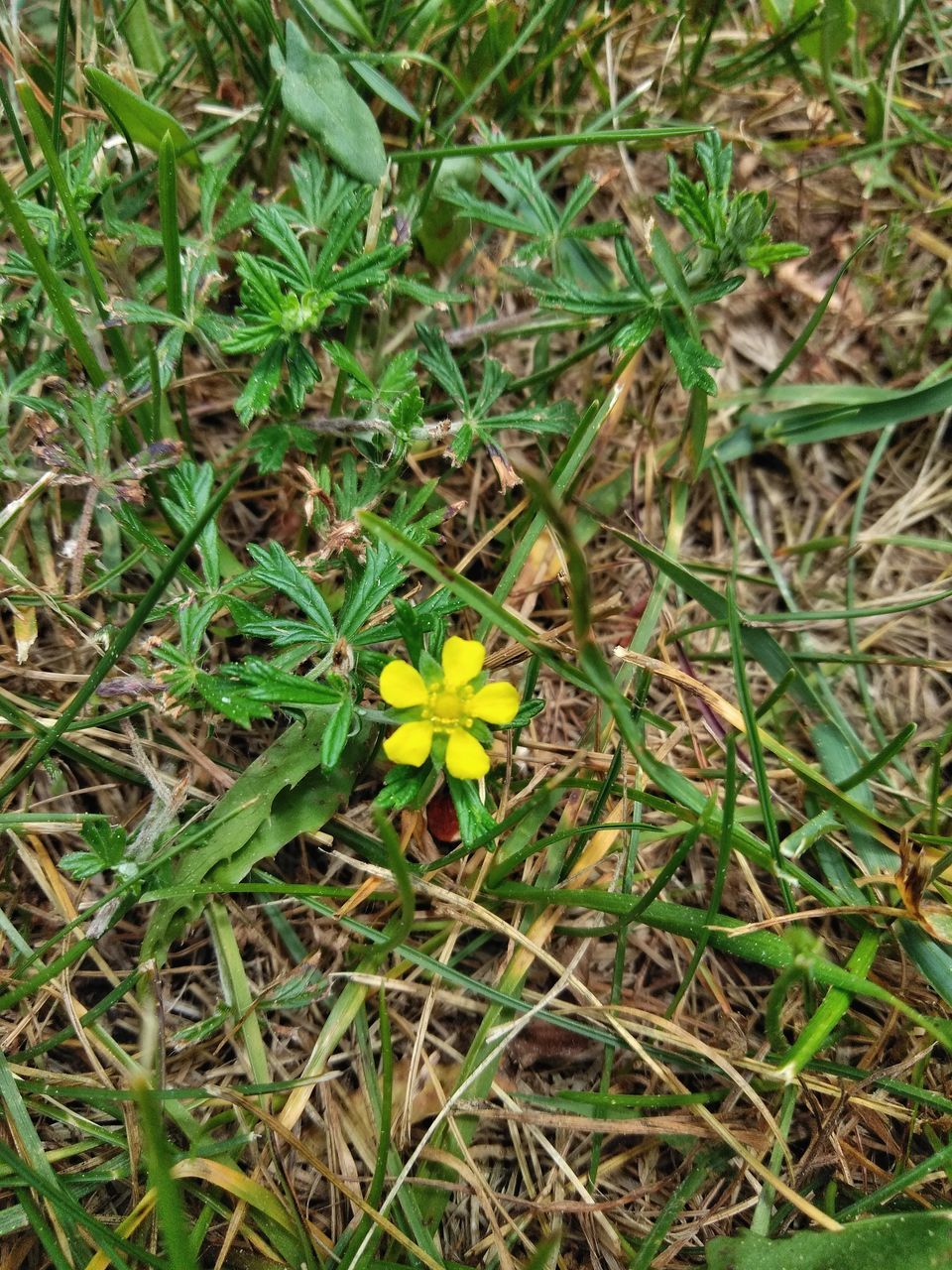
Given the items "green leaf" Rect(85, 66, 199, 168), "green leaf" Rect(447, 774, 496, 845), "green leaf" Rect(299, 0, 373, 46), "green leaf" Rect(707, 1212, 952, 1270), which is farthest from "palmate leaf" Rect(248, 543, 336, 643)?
"green leaf" Rect(707, 1212, 952, 1270)

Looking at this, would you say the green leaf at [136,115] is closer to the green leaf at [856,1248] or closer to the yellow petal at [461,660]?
the yellow petal at [461,660]

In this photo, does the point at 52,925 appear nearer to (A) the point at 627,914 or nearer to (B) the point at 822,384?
(A) the point at 627,914

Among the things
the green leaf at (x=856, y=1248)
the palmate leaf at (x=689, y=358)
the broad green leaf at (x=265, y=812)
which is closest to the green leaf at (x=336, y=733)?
the broad green leaf at (x=265, y=812)

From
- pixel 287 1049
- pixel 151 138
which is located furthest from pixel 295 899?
pixel 151 138

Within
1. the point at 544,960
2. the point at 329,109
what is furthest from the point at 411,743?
the point at 329,109

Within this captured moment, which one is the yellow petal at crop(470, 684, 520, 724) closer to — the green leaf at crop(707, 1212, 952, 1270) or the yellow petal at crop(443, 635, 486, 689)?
the yellow petal at crop(443, 635, 486, 689)

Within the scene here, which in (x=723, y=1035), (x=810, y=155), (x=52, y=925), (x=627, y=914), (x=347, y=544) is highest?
(x=810, y=155)
